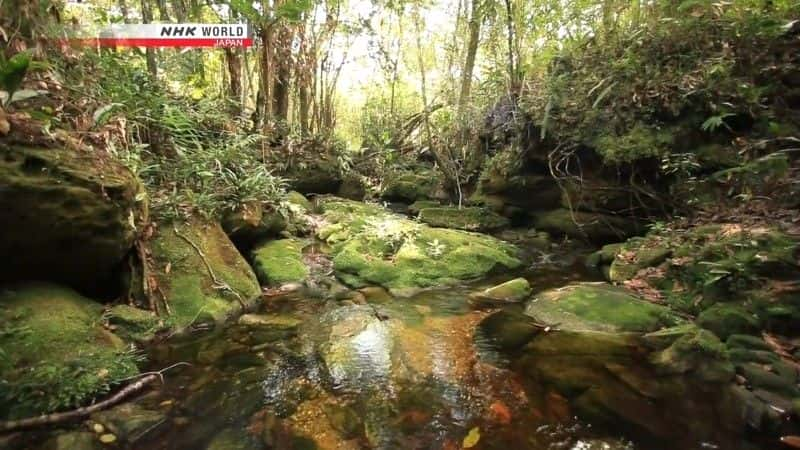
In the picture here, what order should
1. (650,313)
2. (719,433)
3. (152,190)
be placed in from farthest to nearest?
(152,190), (650,313), (719,433)

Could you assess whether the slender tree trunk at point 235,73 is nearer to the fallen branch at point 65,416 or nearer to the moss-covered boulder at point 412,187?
the moss-covered boulder at point 412,187

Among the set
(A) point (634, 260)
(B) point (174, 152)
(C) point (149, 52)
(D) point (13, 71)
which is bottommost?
(A) point (634, 260)

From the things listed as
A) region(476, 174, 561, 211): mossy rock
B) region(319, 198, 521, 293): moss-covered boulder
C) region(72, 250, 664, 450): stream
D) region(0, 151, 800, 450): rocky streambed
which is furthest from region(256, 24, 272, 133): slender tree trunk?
region(72, 250, 664, 450): stream

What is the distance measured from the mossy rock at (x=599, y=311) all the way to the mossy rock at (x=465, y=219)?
15.3ft

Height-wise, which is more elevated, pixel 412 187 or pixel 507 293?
pixel 412 187

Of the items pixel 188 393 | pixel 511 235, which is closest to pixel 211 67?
pixel 511 235

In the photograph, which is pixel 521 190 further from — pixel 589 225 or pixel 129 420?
pixel 129 420

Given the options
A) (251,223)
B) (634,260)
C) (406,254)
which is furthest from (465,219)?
(251,223)

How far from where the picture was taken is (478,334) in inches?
184

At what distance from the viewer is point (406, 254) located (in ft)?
22.6

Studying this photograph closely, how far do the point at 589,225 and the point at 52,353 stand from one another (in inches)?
316

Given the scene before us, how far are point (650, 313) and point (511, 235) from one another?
4.94 m

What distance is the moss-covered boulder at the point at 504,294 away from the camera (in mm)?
5672

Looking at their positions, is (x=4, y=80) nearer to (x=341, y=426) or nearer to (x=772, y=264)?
(x=341, y=426)
